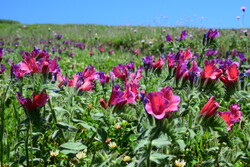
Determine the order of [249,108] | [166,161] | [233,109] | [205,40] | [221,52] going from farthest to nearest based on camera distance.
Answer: [221,52]
[205,40]
[249,108]
[233,109]
[166,161]

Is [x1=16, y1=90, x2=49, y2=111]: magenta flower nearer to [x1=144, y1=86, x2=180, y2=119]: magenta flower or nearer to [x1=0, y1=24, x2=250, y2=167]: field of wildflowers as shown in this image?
[x1=0, y1=24, x2=250, y2=167]: field of wildflowers

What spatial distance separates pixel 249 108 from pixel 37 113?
8.09 feet

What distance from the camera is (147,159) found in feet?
4.10

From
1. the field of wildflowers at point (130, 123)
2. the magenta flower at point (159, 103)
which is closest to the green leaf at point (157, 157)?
the field of wildflowers at point (130, 123)

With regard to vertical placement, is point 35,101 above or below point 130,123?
above

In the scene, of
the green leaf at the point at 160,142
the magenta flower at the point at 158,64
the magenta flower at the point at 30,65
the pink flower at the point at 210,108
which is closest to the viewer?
the green leaf at the point at 160,142

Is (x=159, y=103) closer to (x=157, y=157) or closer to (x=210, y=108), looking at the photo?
(x=157, y=157)

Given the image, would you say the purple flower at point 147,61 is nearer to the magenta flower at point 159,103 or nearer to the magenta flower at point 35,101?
the magenta flower at point 35,101

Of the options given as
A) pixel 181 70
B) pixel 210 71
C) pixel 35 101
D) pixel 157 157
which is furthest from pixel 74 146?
pixel 210 71

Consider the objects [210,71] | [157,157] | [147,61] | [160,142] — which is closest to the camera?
[160,142]

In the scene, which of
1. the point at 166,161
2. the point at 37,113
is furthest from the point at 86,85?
the point at 166,161

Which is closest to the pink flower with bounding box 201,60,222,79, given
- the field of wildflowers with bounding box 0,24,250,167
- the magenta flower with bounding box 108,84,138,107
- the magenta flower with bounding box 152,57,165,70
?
the field of wildflowers with bounding box 0,24,250,167

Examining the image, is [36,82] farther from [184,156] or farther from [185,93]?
[184,156]

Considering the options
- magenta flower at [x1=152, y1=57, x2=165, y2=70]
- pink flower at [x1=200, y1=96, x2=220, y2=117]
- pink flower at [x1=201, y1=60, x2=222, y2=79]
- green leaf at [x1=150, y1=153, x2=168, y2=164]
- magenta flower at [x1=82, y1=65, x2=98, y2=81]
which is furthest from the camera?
magenta flower at [x1=152, y1=57, x2=165, y2=70]
